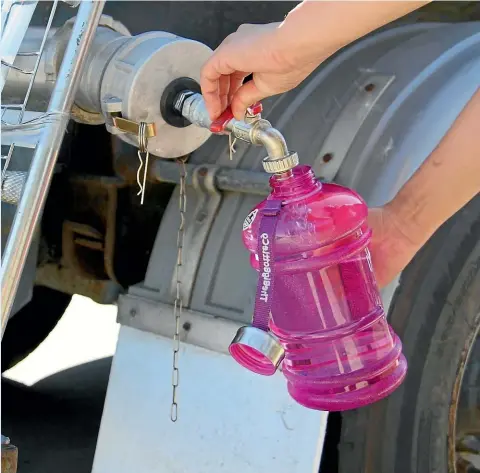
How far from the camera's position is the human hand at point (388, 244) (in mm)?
1268

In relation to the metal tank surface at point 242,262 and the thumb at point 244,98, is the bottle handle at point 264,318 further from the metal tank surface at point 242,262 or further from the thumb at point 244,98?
the metal tank surface at point 242,262

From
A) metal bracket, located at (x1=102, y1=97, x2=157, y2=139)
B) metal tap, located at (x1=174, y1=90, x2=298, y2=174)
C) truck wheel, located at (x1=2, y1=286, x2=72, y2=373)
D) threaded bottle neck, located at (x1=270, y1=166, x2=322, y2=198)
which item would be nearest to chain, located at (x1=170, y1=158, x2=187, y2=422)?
metal bracket, located at (x1=102, y1=97, x2=157, y2=139)

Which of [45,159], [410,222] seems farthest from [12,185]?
[410,222]

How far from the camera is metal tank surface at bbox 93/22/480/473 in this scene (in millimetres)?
1503

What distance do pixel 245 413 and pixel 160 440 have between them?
214mm

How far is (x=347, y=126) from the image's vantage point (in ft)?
5.20

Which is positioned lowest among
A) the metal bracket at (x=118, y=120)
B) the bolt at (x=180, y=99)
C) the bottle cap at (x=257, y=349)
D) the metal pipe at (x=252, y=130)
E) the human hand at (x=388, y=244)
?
the bottle cap at (x=257, y=349)

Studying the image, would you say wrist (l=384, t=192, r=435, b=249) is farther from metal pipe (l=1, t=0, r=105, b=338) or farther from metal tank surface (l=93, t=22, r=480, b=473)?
metal pipe (l=1, t=0, r=105, b=338)

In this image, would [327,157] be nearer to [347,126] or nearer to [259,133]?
[347,126]

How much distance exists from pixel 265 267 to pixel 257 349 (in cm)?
11

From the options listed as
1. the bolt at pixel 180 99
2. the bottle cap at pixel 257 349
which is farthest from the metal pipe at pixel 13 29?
the bottle cap at pixel 257 349

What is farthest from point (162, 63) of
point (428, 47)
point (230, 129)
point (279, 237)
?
point (428, 47)

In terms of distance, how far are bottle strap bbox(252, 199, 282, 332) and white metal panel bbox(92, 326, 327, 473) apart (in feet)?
1.41

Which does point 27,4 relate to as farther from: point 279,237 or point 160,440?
point 160,440
